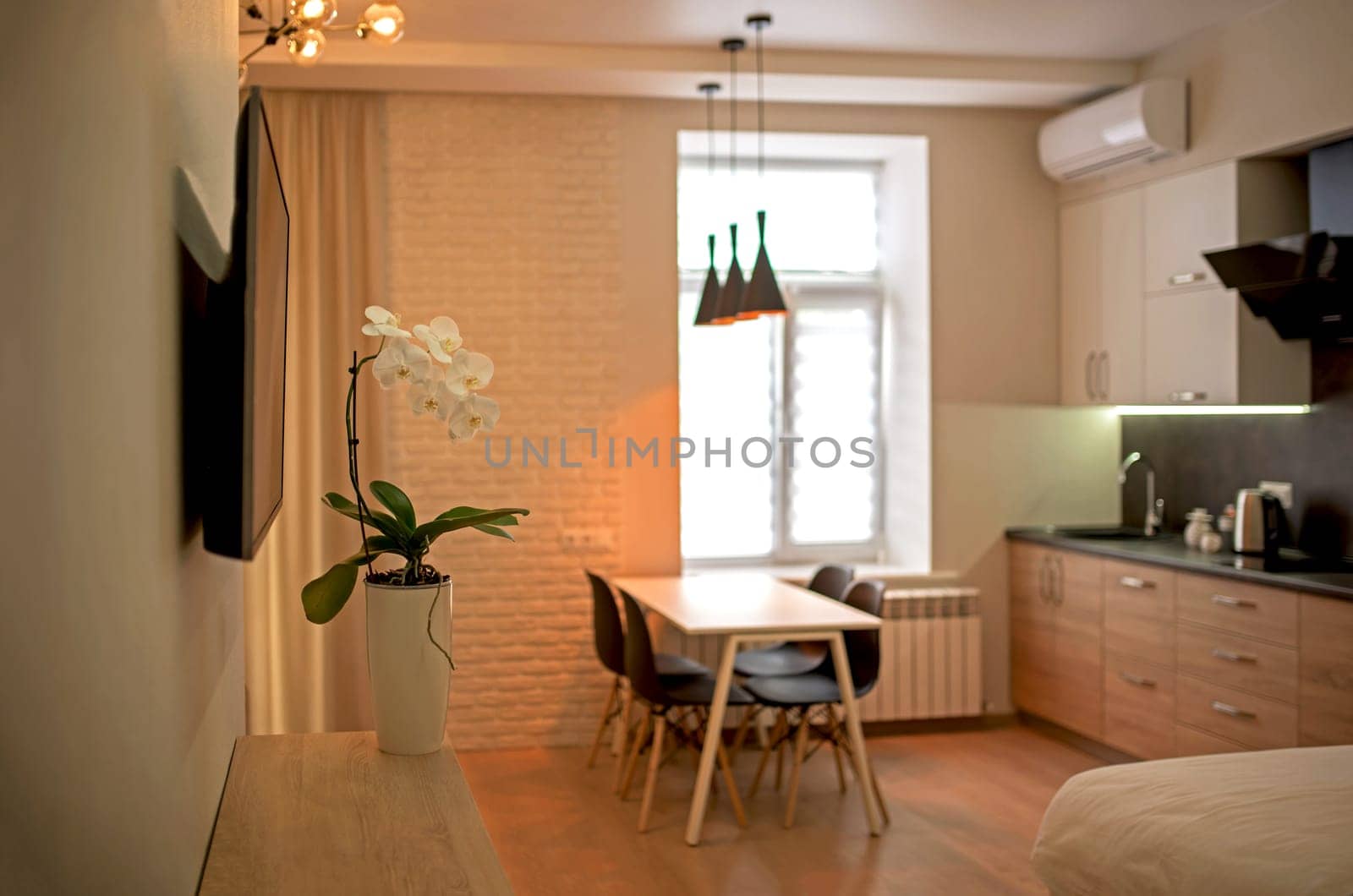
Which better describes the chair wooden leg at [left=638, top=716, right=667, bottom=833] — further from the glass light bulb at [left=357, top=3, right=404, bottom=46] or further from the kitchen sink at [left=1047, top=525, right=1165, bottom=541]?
the glass light bulb at [left=357, top=3, right=404, bottom=46]

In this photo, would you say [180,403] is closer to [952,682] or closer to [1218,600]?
[1218,600]

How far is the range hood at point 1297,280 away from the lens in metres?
4.33

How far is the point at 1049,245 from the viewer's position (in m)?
6.14

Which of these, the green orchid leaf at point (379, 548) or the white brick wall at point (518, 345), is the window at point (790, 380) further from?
the green orchid leaf at point (379, 548)

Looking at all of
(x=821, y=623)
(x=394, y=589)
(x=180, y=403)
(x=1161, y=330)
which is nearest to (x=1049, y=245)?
(x=1161, y=330)

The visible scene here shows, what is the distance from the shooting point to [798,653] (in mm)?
5375

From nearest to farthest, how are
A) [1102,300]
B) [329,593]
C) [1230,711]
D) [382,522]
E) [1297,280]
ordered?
1. [329,593]
2. [382,522]
3. [1297,280]
4. [1230,711]
5. [1102,300]

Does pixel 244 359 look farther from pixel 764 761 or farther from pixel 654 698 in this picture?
pixel 764 761

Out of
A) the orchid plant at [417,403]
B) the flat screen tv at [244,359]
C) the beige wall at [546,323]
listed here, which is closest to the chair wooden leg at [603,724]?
the beige wall at [546,323]

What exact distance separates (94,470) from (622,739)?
4.46 m

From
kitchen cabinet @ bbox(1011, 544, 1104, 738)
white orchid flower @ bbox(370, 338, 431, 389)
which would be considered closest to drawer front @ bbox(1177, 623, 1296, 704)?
kitchen cabinet @ bbox(1011, 544, 1104, 738)

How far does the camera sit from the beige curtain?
5.33 m

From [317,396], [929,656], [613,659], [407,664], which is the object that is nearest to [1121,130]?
[929,656]

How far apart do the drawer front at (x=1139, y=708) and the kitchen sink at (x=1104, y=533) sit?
767 mm
